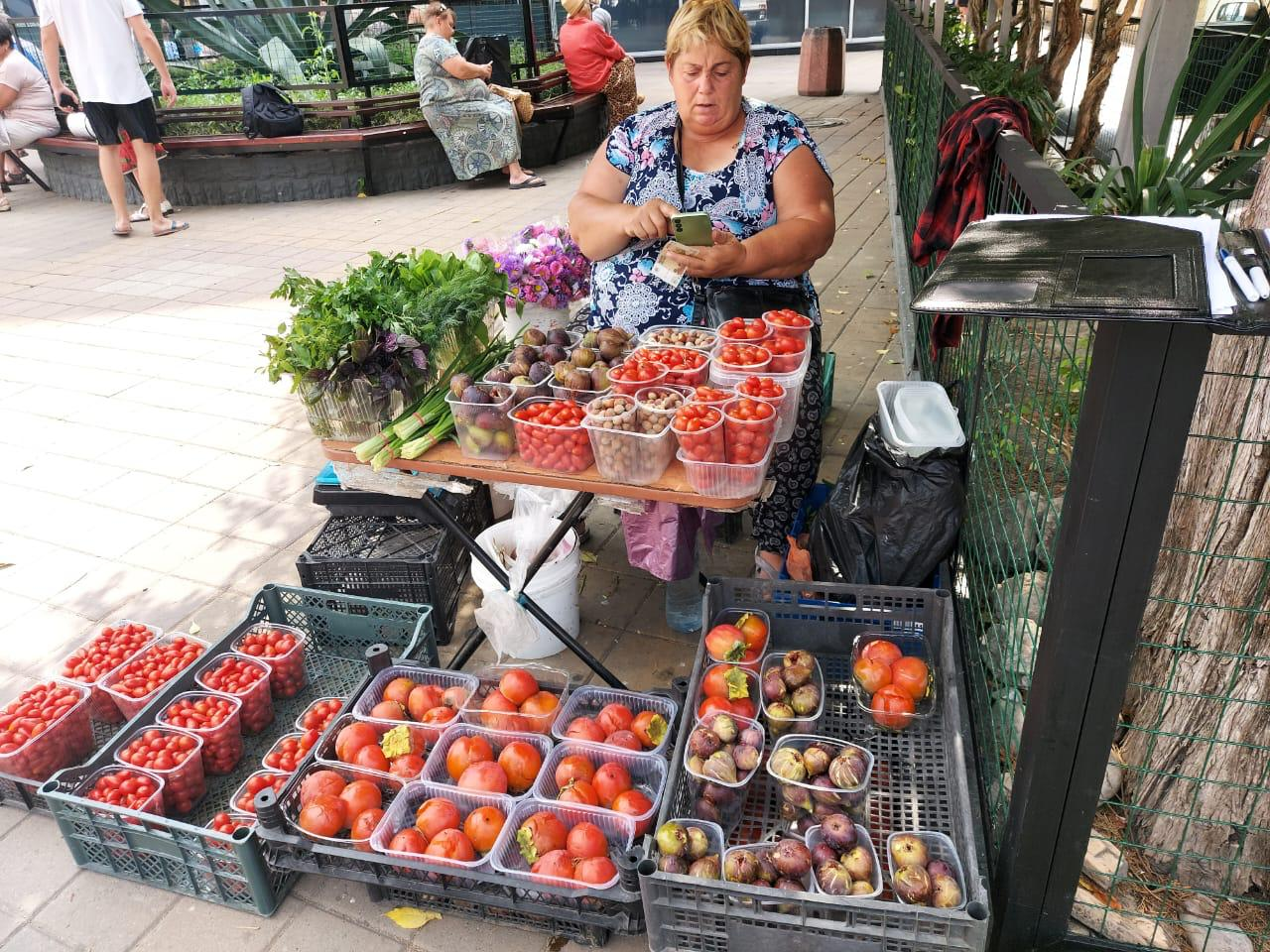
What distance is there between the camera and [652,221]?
10.1ft

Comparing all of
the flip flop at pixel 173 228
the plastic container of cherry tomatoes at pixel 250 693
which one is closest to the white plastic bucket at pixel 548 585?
the plastic container of cherry tomatoes at pixel 250 693

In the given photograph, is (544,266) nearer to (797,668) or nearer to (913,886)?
(797,668)

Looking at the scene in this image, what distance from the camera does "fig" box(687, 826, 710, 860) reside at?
2119 mm

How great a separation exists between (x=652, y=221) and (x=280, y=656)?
1.96 metres

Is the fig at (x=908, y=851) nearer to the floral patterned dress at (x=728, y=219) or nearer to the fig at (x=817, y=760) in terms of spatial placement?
the fig at (x=817, y=760)

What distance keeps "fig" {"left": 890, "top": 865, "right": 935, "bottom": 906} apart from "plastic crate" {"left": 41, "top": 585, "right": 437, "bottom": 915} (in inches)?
65.5

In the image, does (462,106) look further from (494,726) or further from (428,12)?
(494,726)

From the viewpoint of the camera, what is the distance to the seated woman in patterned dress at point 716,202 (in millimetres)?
3100

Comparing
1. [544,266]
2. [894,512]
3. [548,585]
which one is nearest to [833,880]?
[894,512]

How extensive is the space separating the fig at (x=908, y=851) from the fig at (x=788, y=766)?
0.28 metres

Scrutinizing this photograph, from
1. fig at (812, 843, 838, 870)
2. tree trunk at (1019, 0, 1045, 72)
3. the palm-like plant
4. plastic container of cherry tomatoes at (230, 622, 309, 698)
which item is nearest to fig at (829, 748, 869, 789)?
fig at (812, 843, 838, 870)

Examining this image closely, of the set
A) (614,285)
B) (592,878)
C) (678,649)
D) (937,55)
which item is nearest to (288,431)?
(614,285)

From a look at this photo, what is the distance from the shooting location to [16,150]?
11.7 meters

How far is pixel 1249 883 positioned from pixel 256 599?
316 centimetres
